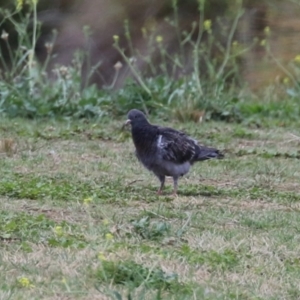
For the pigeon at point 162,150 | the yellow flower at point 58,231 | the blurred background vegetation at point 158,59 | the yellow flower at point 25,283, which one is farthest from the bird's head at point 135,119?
the blurred background vegetation at point 158,59

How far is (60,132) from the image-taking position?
11062 mm

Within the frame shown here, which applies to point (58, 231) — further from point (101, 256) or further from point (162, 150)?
point (162, 150)

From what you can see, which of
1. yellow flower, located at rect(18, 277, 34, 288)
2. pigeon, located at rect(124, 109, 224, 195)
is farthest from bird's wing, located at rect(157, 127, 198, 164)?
yellow flower, located at rect(18, 277, 34, 288)

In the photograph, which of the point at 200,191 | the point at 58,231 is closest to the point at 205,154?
the point at 200,191

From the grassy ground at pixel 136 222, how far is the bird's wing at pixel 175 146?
11.2 inches

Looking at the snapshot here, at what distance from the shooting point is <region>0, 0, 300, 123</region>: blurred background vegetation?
12.6 meters

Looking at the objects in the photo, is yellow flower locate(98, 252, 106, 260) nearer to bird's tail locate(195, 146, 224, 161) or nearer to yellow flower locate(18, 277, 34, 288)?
yellow flower locate(18, 277, 34, 288)

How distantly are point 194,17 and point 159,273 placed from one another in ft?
42.1

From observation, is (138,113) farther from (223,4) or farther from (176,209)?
(223,4)

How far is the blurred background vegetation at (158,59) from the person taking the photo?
41.2ft

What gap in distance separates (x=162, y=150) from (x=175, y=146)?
15cm

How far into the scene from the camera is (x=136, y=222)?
6.38 metres

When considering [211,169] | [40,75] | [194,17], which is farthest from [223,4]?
[211,169]

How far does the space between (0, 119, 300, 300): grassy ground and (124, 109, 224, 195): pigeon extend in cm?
20
